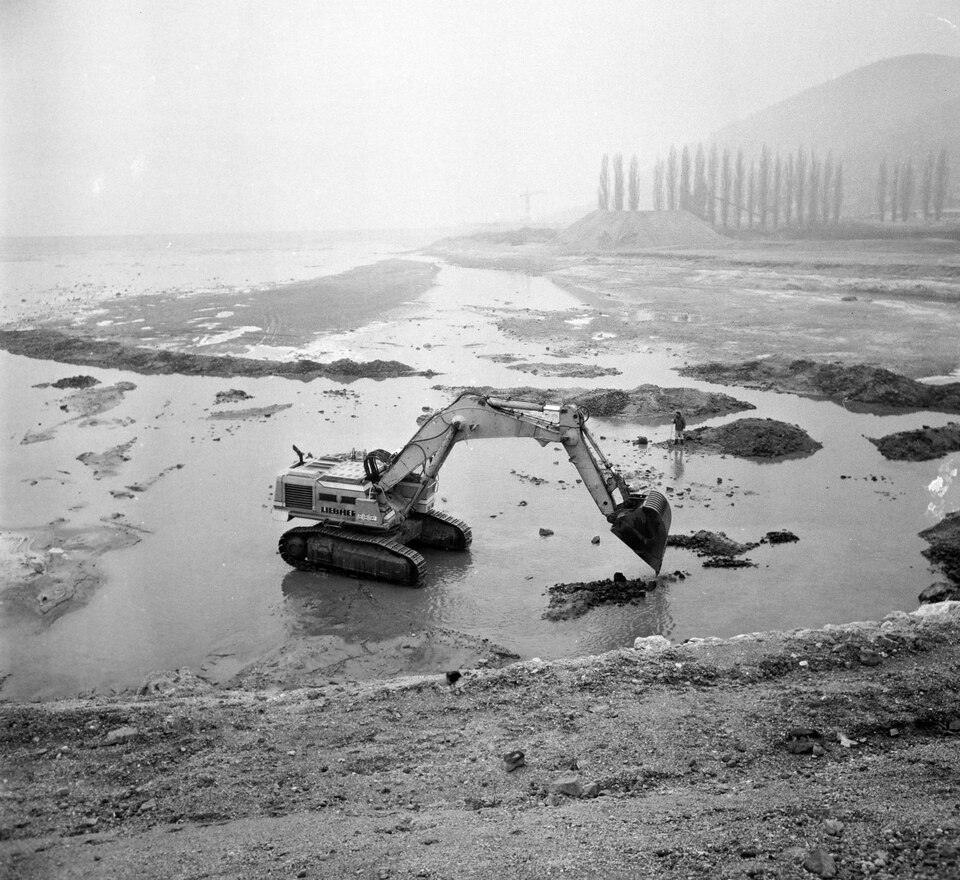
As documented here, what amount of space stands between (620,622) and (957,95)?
728 feet

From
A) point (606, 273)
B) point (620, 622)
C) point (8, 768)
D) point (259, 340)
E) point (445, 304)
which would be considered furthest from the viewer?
point (606, 273)

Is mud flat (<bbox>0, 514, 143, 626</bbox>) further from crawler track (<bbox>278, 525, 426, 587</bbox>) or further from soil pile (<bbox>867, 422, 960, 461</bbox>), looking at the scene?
soil pile (<bbox>867, 422, 960, 461</bbox>)

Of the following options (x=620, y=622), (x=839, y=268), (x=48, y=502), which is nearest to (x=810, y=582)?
(x=620, y=622)

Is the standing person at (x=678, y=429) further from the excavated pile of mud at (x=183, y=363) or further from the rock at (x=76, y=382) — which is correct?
the rock at (x=76, y=382)

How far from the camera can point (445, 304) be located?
5572 centimetres

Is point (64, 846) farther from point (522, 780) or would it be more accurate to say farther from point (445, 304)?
point (445, 304)

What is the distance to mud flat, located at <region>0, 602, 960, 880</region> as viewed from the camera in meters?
6.68

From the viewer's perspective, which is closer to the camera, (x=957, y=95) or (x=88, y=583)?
(x=88, y=583)

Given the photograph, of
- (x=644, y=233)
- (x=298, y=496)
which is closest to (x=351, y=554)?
(x=298, y=496)

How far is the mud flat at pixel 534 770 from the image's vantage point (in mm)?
6676

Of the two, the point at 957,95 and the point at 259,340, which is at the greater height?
the point at 957,95

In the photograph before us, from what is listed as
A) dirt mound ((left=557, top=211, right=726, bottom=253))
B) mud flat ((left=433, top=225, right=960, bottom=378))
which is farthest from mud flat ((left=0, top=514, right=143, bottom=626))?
dirt mound ((left=557, top=211, right=726, bottom=253))

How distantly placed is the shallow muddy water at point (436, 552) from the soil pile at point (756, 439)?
0.65 m

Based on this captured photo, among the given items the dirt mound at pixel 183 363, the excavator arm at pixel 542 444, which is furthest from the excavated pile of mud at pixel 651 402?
the excavator arm at pixel 542 444
